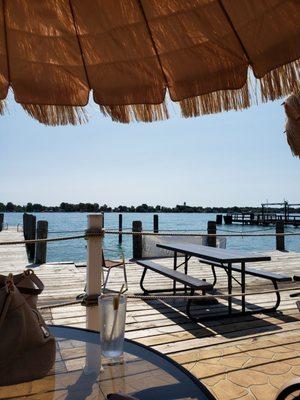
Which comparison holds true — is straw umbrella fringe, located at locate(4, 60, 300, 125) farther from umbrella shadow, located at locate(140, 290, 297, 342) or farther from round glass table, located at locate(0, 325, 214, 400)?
umbrella shadow, located at locate(140, 290, 297, 342)

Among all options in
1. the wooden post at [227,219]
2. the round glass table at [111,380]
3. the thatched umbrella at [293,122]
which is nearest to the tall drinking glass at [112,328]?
the round glass table at [111,380]

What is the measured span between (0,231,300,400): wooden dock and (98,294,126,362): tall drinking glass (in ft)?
4.03

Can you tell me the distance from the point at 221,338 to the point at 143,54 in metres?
2.73

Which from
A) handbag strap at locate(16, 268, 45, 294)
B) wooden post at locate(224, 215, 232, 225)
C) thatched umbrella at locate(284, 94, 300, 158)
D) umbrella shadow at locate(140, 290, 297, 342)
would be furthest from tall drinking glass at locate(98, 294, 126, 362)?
wooden post at locate(224, 215, 232, 225)

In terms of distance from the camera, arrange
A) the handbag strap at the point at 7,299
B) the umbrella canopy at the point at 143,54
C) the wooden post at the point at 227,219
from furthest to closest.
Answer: the wooden post at the point at 227,219
the umbrella canopy at the point at 143,54
the handbag strap at the point at 7,299

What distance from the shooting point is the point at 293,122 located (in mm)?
2287

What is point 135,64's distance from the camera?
205 cm

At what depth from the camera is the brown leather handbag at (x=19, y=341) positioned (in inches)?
41.1

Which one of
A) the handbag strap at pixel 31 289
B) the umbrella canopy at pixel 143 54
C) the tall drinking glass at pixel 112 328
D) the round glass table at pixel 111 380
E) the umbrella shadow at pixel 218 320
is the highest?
the umbrella canopy at pixel 143 54

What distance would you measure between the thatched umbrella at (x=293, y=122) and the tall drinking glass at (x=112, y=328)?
62.3 inches

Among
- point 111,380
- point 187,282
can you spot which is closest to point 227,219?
point 187,282

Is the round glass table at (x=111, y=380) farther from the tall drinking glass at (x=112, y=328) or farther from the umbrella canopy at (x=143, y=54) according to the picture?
the umbrella canopy at (x=143, y=54)

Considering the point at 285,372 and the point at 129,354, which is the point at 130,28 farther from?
the point at 285,372

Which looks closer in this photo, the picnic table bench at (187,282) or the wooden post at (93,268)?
the wooden post at (93,268)
